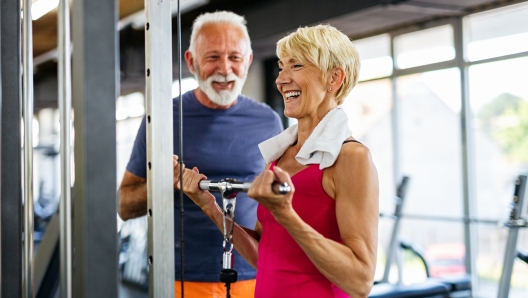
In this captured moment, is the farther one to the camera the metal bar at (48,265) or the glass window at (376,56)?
the glass window at (376,56)

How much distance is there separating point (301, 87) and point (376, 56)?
540cm

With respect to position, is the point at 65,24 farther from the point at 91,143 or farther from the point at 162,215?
the point at 162,215

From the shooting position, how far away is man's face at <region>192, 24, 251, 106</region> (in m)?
1.99

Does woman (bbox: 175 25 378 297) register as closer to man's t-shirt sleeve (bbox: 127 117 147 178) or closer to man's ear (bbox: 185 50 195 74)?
man's t-shirt sleeve (bbox: 127 117 147 178)

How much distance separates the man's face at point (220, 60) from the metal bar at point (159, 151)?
0.91 m

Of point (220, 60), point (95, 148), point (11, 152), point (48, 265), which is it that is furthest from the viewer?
point (48, 265)

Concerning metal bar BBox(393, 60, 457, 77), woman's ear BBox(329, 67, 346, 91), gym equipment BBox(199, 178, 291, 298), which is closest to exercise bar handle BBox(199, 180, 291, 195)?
gym equipment BBox(199, 178, 291, 298)

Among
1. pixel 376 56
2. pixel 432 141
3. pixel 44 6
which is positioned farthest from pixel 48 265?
pixel 376 56

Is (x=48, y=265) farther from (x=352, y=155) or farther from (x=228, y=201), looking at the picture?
(x=352, y=155)

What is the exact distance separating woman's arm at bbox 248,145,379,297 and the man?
2.38 feet

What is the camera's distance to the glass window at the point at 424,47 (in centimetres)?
580

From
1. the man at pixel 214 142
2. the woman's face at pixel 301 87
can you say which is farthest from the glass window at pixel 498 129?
the woman's face at pixel 301 87

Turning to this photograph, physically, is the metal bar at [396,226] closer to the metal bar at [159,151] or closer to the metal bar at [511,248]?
the metal bar at [511,248]

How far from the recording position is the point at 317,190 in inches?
50.0
